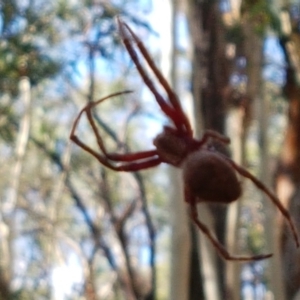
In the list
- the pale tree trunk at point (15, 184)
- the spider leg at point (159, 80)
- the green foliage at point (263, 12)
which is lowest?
the pale tree trunk at point (15, 184)

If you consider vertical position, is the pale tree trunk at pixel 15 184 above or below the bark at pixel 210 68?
below

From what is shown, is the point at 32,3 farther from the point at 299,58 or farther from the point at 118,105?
the point at 118,105

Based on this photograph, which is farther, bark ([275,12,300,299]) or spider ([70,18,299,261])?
bark ([275,12,300,299])

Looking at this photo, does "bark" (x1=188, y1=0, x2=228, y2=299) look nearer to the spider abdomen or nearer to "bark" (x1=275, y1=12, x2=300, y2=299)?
"bark" (x1=275, y1=12, x2=300, y2=299)

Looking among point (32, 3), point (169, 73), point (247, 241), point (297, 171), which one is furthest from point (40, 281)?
point (169, 73)

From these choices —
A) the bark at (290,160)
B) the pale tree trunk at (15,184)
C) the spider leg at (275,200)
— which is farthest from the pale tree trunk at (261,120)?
the pale tree trunk at (15,184)

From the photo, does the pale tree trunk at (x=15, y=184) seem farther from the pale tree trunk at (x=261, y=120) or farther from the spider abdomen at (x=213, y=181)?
the spider abdomen at (x=213, y=181)

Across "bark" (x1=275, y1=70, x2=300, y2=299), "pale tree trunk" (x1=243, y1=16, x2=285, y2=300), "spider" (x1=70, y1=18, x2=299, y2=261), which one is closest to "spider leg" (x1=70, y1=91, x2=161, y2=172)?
"spider" (x1=70, y1=18, x2=299, y2=261)
